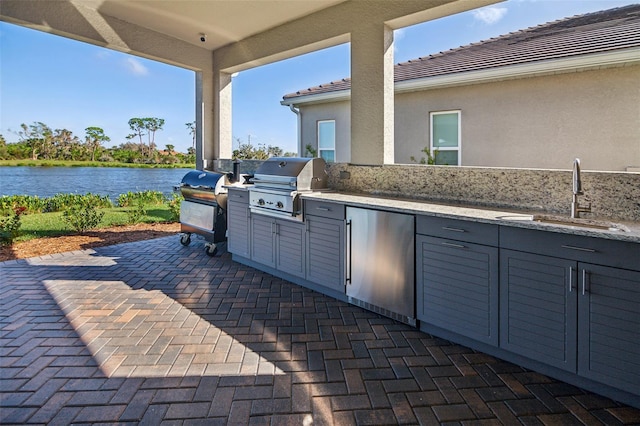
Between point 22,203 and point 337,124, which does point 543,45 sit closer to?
point 337,124

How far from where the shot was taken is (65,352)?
7.64 feet

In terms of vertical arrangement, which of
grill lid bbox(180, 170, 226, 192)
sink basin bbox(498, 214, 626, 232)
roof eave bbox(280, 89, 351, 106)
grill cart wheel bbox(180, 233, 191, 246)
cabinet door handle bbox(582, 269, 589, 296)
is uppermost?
roof eave bbox(280, 89, 351, 106)

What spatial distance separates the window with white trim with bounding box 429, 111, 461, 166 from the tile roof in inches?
29.2

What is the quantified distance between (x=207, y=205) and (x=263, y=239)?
128 cm

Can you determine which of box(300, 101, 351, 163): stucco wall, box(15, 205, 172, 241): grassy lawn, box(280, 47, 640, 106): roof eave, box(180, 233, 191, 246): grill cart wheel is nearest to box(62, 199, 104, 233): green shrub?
box(15, 205, 172, 241): grassy lawn

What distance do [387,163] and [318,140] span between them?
4.76 metres

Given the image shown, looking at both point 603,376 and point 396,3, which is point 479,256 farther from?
point 396,3

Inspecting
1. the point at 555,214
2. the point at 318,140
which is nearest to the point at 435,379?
the point at 555,214

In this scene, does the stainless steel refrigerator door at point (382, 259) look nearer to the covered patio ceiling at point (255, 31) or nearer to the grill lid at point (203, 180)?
the covered patio ceiling at point (255, 31)

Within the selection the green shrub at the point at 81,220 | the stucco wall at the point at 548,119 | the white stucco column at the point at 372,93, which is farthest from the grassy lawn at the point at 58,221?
the stucco wall at the point at 548,119

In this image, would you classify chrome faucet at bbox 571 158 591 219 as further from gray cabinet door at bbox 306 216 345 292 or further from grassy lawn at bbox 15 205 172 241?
grassy lawn at bbox 15 205 172 241

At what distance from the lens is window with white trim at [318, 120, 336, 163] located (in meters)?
7.98

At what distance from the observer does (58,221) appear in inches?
269

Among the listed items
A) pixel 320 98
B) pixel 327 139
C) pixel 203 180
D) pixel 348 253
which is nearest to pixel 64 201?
pixel 203 180
